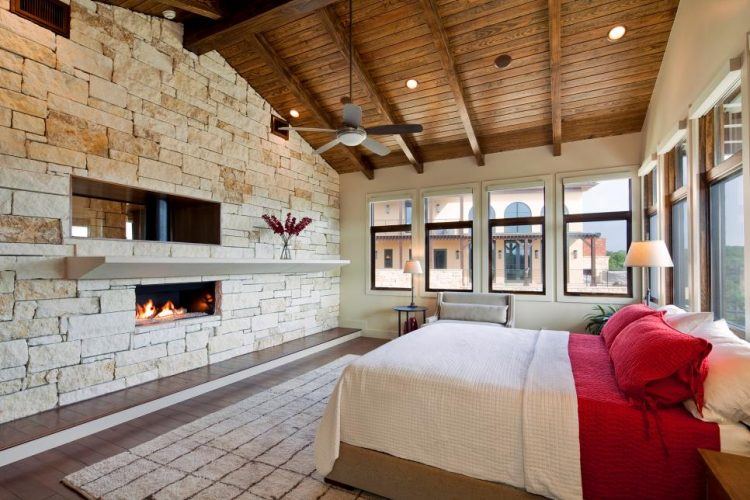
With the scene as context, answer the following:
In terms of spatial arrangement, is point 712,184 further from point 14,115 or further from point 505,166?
point 14,115

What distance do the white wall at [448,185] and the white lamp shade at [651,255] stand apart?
1934mm

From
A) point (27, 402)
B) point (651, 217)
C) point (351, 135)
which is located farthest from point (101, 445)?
point (651, 217)

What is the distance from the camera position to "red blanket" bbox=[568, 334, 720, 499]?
1.56 meters

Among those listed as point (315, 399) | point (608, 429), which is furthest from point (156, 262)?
point (608, 429)

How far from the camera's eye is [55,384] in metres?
3.08

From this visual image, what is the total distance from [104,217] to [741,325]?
5.25 metres

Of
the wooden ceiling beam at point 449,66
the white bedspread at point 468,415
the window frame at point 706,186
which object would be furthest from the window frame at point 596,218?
the white bedspread at point 468,415

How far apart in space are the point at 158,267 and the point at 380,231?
4030 millimetres

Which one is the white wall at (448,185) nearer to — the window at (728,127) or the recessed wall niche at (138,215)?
the window at (728,127)

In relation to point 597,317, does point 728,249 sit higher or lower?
higher

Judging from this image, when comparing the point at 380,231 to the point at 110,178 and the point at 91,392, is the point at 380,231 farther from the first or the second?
the point at 91,392

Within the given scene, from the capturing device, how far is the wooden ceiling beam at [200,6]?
3568mm

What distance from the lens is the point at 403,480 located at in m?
2.00

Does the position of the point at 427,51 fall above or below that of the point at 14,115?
above
